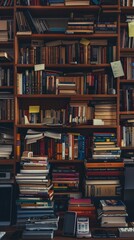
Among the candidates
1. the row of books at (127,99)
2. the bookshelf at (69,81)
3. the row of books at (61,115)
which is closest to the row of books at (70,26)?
the bookshelf at (69,81)

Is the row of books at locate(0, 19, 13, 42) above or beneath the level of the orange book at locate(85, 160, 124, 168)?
above

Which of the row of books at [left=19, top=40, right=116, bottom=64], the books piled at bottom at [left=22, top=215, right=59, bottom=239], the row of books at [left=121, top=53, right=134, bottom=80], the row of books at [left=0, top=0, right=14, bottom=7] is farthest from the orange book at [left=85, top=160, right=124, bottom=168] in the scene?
the row of books at [left=0, top=0, right=14, bottom=7]

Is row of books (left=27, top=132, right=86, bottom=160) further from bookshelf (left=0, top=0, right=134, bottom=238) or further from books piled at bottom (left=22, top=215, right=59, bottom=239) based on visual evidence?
books piled at bottom (left=22, top=215, right=59, bottom=239)

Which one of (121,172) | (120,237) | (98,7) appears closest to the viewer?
(120,237)

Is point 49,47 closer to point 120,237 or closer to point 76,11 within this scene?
point 76,11

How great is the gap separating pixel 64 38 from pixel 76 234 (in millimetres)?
1816

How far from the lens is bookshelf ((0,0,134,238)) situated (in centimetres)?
289

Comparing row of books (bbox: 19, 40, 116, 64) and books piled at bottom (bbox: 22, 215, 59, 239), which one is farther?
row of books (bbox: 19, 40, 116, 64)

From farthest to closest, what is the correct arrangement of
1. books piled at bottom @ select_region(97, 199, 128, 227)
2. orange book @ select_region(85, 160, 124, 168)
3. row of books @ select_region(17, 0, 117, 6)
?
row of books @ select_region(17, 0, 117, 6) < orange book @ select_region(85, 160, 124, 168) < books piled at bottom @ select_region(97, 199, 128, 227)

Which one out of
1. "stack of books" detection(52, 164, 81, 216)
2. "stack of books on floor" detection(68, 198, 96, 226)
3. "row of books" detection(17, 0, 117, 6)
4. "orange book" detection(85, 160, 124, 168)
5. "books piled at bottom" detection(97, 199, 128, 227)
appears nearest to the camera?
"books piled at bottom" detection(97, 199, 128, 227)

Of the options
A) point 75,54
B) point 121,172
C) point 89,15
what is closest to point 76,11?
point 89,15

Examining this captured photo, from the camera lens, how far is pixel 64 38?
2.97m

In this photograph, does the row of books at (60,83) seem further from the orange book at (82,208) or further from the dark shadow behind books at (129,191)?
the orange book at (82,208)

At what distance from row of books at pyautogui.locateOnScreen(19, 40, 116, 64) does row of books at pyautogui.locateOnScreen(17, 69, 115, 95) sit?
13 centimetres
